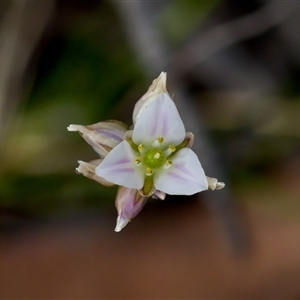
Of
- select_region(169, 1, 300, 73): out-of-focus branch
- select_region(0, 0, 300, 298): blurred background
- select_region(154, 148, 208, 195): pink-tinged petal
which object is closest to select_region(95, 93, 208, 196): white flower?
select_region(154, 148, 208, 195): pink-tinged petal

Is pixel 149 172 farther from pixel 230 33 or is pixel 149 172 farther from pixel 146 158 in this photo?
pixel 230 33

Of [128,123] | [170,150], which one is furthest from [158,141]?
[128,123]

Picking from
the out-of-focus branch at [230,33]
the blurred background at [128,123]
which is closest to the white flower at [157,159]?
the blurred background at [128,123]

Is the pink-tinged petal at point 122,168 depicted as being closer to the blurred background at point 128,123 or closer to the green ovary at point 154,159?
the green ovary at point 154,159

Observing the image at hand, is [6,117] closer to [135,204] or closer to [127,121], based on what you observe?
[127,121]

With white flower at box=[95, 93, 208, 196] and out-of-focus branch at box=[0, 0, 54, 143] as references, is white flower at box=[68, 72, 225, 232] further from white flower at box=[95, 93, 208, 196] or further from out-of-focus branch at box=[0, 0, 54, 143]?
out-of-focus branch at box=[0, 0, 54, 143]

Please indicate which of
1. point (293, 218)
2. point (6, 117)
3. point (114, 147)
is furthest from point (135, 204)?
point (293, 218)

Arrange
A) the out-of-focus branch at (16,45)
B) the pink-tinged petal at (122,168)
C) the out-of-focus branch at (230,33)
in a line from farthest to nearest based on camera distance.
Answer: the out-of-focus branch at (230,33), the out-of-focus branch at (16,45), the pink-tinged petal at (122,168)
